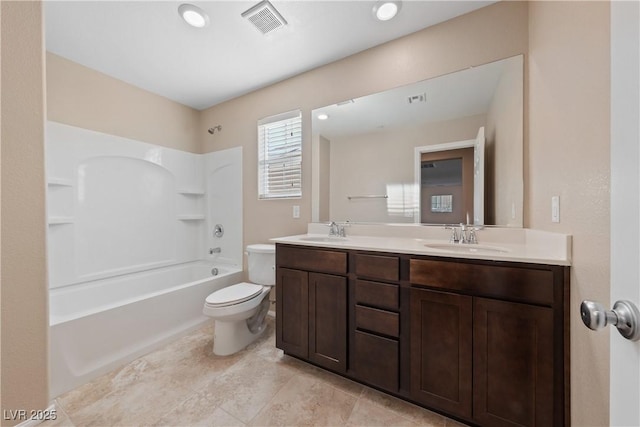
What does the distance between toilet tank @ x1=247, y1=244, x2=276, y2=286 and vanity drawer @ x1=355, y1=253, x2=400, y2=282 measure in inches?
39.7

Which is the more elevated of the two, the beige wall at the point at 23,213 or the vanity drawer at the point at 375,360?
the beige wall at the point at 23,213

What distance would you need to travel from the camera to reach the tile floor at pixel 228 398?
1.29m

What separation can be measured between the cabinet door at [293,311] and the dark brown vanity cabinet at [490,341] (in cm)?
71

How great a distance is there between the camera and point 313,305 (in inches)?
63.7

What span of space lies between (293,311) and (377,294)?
66 cm

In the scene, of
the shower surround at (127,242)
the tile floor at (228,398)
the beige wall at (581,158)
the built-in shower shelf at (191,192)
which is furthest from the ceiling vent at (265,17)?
the tile floor at (228,398)

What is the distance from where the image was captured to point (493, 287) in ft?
3.62

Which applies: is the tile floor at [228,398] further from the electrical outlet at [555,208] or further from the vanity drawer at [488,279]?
the electrical outlet at [555,208]

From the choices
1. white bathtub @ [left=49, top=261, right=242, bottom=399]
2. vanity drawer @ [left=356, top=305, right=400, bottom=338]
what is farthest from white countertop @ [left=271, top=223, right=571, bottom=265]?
white bathtub @ [left=49, top=261, right=242, bottom=399]

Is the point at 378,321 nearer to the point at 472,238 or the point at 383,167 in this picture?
the point at 472,238

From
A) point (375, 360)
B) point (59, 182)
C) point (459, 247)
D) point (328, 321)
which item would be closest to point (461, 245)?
point (459, 247)
